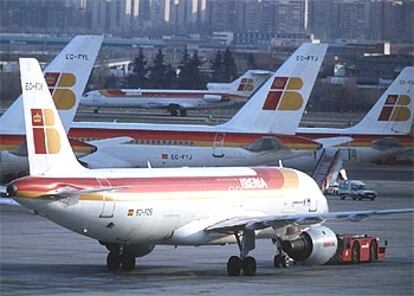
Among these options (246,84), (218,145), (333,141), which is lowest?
(246,84)

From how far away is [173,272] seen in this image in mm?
40562

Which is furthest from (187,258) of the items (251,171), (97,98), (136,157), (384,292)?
(97,98)

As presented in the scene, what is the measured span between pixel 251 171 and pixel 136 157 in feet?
98.2

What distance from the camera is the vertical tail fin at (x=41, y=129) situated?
1469 inches

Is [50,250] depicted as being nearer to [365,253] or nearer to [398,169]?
[365,253]

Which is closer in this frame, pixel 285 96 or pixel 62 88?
pixel 62 88

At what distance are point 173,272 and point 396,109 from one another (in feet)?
153

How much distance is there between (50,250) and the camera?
46344mm

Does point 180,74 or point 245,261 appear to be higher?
point 245,261

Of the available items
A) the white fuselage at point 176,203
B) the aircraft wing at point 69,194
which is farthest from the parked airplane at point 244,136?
the aircraft wing at point 69,194

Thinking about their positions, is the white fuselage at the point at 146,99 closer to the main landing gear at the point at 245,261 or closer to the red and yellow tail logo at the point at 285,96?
the red and yellow tail logo at the point at 285,96

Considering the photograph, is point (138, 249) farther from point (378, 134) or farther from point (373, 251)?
point (378, 134)

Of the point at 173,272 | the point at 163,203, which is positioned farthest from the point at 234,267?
the point at 163,203

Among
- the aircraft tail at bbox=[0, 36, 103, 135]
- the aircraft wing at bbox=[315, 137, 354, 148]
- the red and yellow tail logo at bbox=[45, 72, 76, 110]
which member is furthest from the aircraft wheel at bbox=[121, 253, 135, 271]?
the aircraft wing at bbox=[315, 137, 354, 148]
